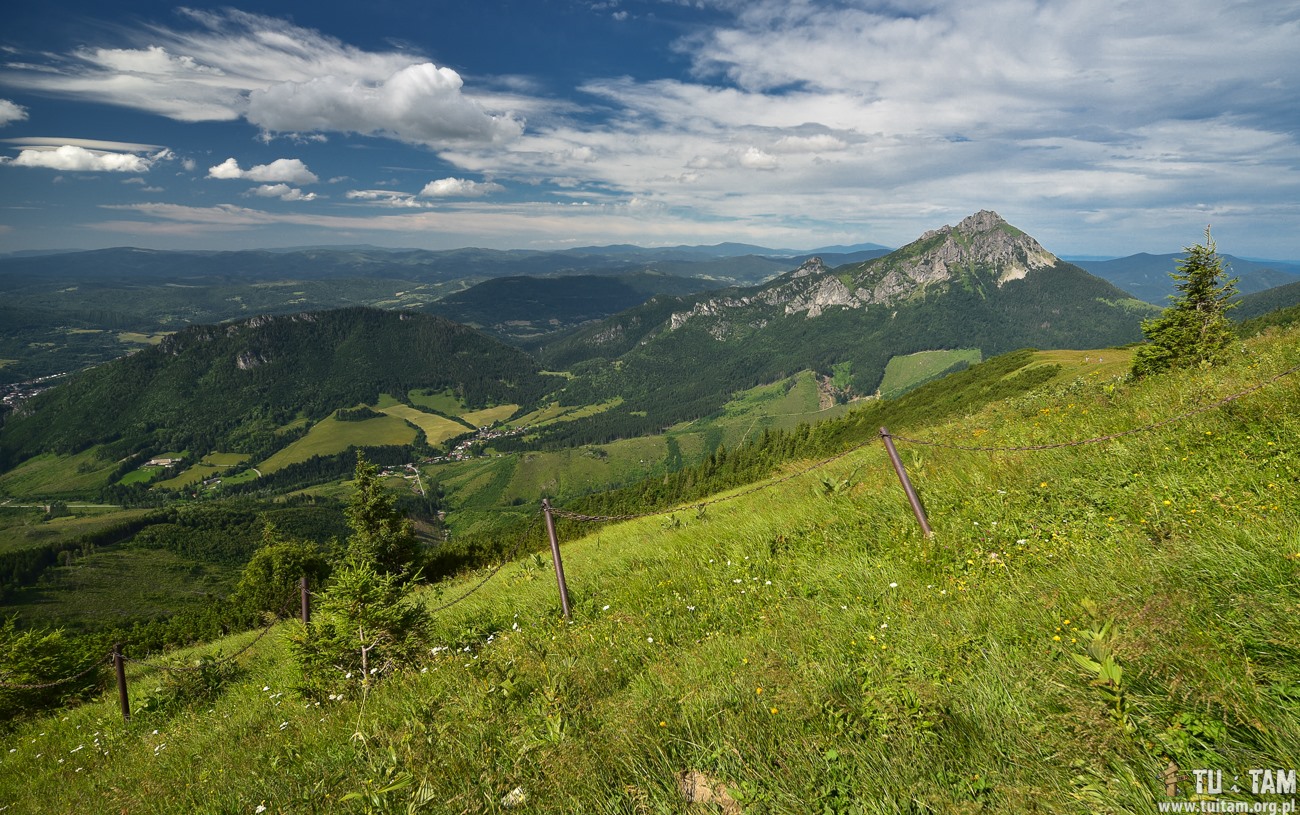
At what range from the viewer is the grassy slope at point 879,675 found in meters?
2.99

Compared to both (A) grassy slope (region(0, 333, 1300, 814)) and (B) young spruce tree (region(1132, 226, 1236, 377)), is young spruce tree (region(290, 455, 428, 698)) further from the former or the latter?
(B) young spruce tree (region(1132, 226, 1236, 377))

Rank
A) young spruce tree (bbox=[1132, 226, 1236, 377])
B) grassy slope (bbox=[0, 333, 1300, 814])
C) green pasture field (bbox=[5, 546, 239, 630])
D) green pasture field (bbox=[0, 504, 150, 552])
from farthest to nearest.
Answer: green pasture field (bbox=[0, 504, 150, 552]) → green pasture field (bbox=[5, 546, 239, 630]) → young spruce tree (bbox=[1132, 226, 1236, 377]) → grassy slope (bbox=[0, 333, 1300, 814])

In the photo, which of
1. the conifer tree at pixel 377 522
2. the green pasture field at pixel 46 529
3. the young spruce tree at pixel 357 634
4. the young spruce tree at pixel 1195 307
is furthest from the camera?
the green pasture field at pixel 46 529

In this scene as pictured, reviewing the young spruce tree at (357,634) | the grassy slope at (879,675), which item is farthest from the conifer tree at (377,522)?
the young spruce tree at (357,634)

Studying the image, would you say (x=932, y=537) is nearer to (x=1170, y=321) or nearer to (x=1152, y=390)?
(x=1152, y=390)

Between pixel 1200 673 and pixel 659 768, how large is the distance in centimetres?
344

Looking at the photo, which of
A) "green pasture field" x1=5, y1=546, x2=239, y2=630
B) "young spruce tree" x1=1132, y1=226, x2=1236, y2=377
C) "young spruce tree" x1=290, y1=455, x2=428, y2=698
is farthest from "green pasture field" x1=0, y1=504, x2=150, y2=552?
"young spruce tree" x1=1132, y1=226, x2=1236, y2=377

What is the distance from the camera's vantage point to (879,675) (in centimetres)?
427

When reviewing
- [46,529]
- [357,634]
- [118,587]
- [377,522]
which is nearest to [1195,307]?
[357,634]

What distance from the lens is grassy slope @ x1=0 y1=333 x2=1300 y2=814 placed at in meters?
2.99

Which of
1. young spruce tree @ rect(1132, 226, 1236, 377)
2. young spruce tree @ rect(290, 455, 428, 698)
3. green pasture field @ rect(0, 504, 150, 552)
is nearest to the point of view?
young spruce tree @ rect(290, 455, 428, 698)

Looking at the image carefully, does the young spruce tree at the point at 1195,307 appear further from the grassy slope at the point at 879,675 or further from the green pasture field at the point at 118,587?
the green pasture field at the point at 118,587

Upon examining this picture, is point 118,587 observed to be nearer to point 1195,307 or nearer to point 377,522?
point 377,522

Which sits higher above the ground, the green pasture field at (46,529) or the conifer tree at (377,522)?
the conifer tree at (377,522)
